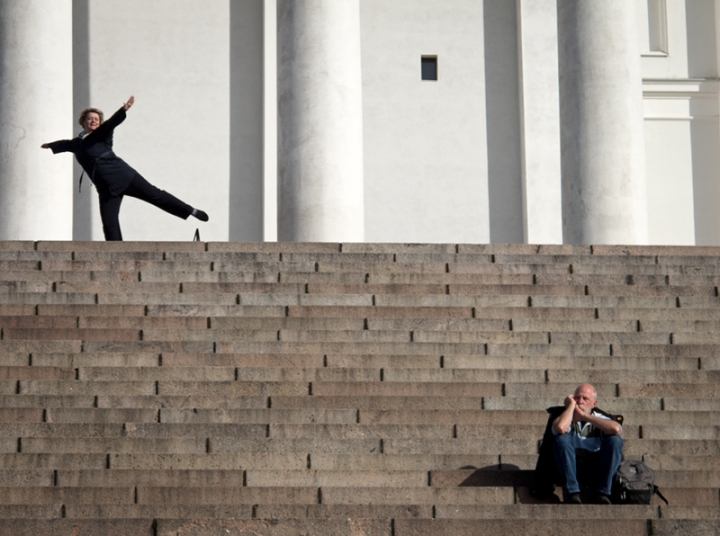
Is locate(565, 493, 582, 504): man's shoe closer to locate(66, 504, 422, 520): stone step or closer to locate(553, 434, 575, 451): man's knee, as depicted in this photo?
locate(553, 434, 575, 451): man's knee

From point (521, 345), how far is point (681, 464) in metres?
2.49

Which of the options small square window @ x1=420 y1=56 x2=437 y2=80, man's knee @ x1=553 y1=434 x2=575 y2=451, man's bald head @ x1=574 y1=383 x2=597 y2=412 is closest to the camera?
man's knee @ x1=553 y1=434 x2=575 y2=451

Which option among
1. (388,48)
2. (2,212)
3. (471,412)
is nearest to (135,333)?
(471,412)

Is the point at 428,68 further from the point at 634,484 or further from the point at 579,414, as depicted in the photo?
the point at 634,484

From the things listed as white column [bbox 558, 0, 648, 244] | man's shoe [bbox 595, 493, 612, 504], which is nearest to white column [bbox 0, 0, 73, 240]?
white column [bbox 558, 0, 648, 244]

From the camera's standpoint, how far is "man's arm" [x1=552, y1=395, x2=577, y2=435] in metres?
11.4

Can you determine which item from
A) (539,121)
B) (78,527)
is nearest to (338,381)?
(78,527)

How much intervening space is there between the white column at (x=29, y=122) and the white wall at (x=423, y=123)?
6.99 metres

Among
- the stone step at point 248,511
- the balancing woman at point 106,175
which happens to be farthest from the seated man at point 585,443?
the balancing woman at point 106,175

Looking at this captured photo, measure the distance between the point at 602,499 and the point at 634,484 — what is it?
28 centimetres

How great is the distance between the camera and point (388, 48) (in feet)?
84.7

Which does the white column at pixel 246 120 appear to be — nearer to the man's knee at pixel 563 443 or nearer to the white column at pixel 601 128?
the white column at pixel 601 128

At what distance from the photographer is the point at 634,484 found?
11.0 m

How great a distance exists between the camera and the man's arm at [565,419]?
11.4 meters
